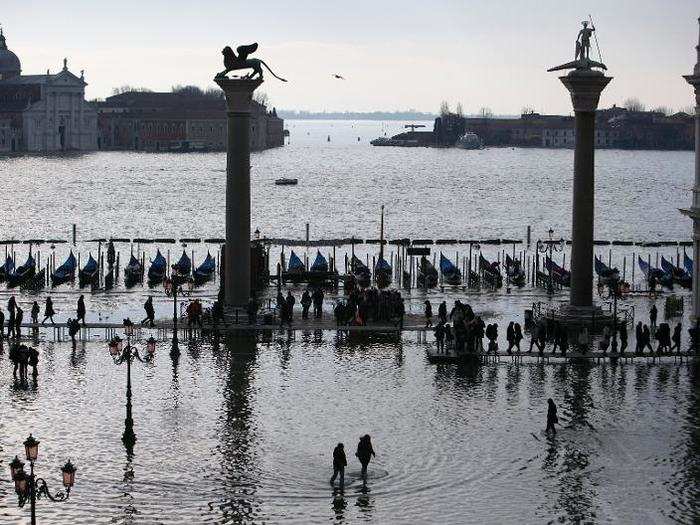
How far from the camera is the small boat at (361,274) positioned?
57.0 metres

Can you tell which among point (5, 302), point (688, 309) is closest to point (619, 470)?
point (688, 309)

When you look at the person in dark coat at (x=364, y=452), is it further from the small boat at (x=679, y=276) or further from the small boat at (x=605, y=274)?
the small boat at (x=679, y=276)

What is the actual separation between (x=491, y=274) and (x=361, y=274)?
5257 millimetres

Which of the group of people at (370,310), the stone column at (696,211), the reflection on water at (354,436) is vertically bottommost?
the reflection on water at (354,436)

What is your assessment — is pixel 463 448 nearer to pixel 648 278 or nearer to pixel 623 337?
pixel 623 337

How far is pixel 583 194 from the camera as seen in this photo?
43.0 m

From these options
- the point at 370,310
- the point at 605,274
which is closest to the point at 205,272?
the point at 605,274

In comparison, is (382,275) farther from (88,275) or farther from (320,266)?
(88,275)

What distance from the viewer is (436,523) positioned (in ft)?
76.2

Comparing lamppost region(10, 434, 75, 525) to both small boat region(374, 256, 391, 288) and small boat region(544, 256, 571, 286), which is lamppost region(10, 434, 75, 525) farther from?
small boat region(544, 256, 571, 286)

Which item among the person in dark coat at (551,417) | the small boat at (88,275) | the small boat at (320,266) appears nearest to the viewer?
the person in dark coat at (551,417)

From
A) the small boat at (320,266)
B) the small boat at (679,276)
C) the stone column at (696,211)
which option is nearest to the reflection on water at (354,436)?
the stone column at (696,211)

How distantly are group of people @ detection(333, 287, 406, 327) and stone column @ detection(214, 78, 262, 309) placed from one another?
2.89m

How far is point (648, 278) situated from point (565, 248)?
24.0 metres
